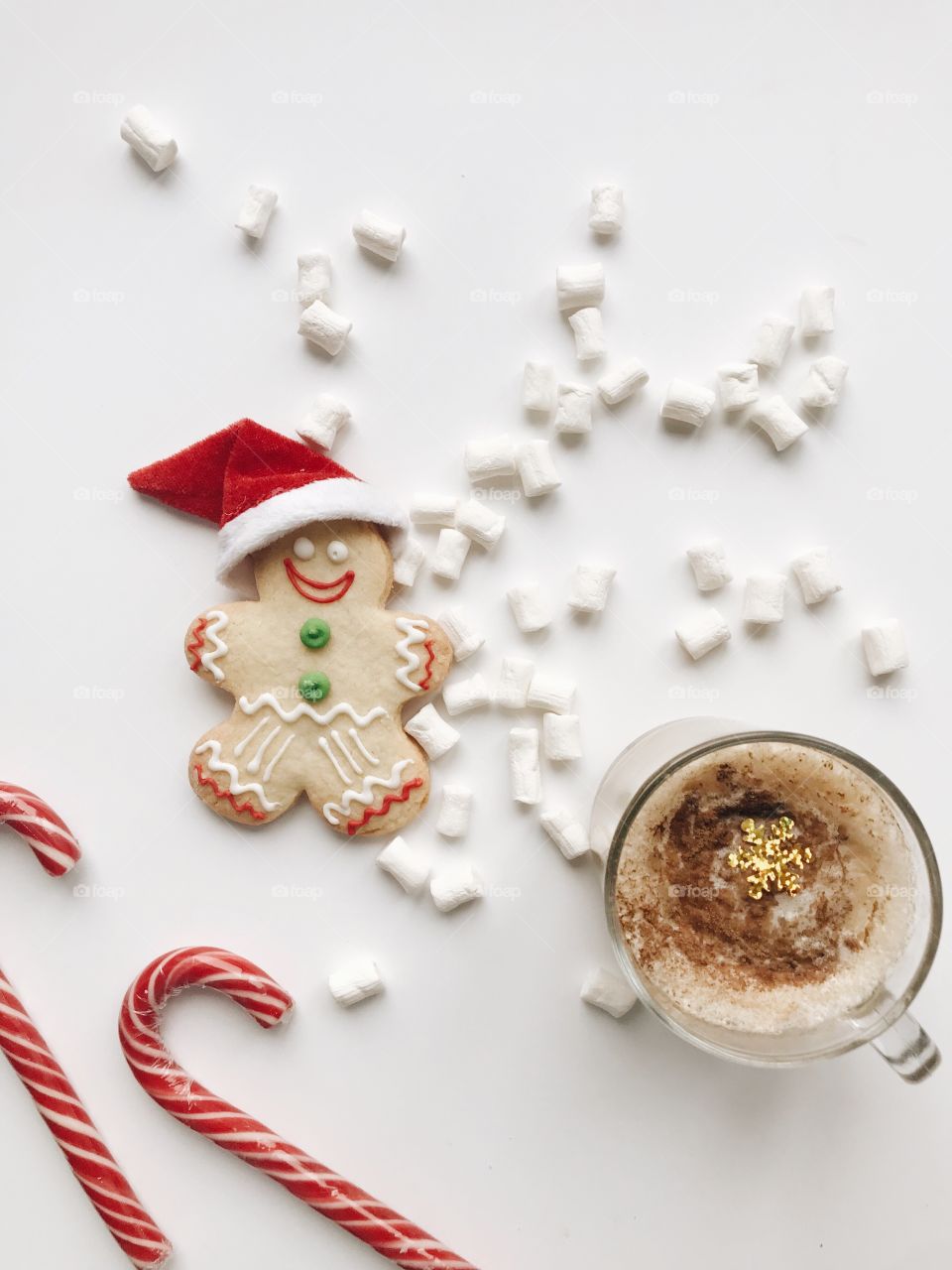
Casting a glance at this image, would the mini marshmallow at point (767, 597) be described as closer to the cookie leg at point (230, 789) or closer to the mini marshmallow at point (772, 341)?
the mini marshmallow at point (772, 341)

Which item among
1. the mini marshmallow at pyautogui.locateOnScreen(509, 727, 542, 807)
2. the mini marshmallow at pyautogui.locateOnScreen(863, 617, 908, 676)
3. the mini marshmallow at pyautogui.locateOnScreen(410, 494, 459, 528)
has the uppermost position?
the mini marshmallow at pyautogui.locateOnScreen(410, 494, 459, 528)

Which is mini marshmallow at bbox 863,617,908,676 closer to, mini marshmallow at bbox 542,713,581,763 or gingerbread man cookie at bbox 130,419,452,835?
mini marshmallow at bbox 542,713,581,763

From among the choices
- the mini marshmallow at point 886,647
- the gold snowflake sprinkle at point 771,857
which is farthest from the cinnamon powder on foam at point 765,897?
the mini marshmallow at point 886,647

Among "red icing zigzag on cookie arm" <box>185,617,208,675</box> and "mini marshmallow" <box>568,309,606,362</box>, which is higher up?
"mini marshmallow" <box>568,309,606,362</box>

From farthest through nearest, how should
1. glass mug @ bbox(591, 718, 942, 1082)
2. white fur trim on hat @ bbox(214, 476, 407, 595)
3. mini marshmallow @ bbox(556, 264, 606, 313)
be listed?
mini marshmallow @ bbox(556, 264, 606, 313) → white fur trim on hat @ bbox(214, 476, 407, 595) → glass mug @ bbox(591, 718, 942, 1082)

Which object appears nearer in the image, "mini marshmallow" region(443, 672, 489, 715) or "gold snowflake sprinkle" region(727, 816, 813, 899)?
"gold snowflake sprinkle" region(727, 816, 813, 899)

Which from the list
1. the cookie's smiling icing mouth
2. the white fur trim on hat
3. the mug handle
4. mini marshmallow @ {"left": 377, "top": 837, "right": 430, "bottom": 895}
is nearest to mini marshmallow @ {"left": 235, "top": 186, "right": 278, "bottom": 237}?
the white fur trim on hat

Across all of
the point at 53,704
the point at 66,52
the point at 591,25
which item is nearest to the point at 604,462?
the point at 591,25

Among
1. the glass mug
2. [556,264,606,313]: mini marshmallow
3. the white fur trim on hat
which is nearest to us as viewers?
the glass mug
